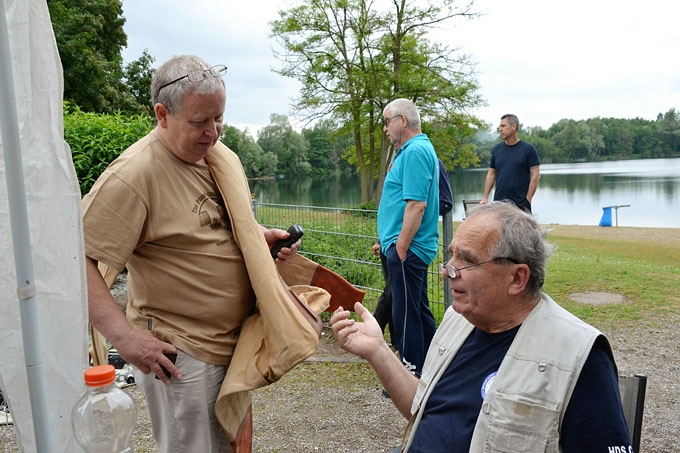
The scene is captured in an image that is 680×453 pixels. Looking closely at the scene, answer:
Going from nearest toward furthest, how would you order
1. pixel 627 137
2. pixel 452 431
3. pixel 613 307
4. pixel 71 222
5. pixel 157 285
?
pixel 71 222, pixel 452 431, pixel 157 285, pixel 613 307, pixel 627 137

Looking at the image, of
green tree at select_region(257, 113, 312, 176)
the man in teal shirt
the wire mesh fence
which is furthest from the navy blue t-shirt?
green tree at select_region(257, 113, 312, 176)

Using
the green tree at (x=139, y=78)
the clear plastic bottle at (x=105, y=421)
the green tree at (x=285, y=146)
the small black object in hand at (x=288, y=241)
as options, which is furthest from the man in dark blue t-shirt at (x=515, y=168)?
the green tree at (x=285, y=146)

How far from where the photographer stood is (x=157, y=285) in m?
2.04

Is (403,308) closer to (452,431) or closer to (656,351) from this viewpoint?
(452,431)

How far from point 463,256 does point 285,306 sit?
745mm

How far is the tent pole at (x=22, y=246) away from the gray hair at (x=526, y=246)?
1509 millimetres

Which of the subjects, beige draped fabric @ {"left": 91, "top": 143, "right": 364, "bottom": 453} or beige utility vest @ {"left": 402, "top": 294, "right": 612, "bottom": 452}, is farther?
beige draped fabric @ {"left": 91, "top": 143, "right": 364, "bottom": 453}

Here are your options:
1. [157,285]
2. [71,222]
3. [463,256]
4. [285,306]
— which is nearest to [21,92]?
[71,222]

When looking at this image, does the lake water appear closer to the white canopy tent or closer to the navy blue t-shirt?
the navy blue t-shirt

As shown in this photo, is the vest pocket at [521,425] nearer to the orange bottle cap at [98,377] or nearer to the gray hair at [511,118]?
the orange bottle cap at [98,377]

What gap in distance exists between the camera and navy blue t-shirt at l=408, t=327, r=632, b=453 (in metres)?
1.53

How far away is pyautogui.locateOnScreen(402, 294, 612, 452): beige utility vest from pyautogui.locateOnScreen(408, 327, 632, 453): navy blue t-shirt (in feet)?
0.12

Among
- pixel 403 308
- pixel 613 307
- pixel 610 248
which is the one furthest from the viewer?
pixel 610 248

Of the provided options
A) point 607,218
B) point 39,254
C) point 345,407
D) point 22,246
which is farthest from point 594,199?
point 22,246
